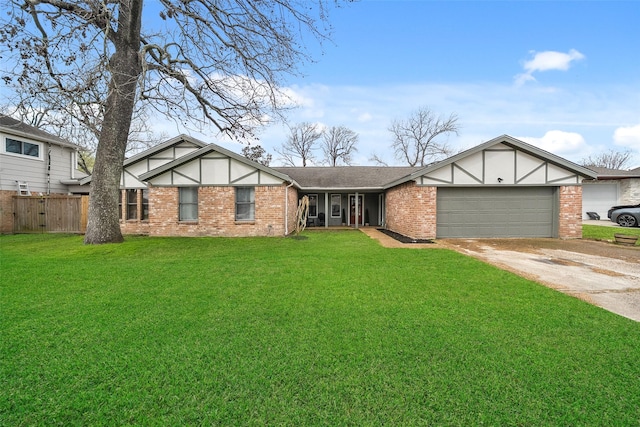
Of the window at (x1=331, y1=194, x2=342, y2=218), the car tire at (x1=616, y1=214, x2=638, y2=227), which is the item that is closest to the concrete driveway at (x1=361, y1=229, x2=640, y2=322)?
the car tire at (x1=616, y1=214, x2=638, y2=227)

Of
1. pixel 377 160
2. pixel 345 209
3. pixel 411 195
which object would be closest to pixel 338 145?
pixel 377 160

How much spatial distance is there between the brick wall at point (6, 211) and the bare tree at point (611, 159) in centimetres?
6166

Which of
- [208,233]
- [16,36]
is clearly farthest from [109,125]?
[208,233]

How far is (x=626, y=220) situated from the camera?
1686 cm

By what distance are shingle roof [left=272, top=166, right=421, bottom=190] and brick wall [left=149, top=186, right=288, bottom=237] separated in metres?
4.41

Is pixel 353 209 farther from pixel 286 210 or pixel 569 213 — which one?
pixel 569 213

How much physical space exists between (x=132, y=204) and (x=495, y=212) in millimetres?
17064

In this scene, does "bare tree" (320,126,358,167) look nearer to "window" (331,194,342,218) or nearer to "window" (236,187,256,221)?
"window" (331,194,342,218)

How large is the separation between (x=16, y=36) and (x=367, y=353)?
11.0 meters

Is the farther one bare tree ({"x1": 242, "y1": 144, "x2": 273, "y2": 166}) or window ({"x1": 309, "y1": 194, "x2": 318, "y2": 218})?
bare tree ({"x1": 242, "y1": 144, "x2": 273, "y2": 166})

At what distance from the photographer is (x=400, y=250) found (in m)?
9.46

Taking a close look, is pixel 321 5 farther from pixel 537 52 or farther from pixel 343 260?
pixel 537 52

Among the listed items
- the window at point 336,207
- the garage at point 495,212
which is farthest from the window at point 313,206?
the garage at point 495,212

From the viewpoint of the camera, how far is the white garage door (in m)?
21.8
